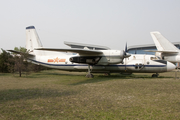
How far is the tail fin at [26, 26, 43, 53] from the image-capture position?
19516 mm

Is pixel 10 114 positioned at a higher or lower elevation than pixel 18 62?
lower

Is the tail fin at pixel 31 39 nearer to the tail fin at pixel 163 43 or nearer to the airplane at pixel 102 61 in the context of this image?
the airplane at pixel 102 61

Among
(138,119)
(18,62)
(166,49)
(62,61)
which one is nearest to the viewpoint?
(138,119)

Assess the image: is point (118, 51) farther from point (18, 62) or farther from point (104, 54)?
point (18, 62)

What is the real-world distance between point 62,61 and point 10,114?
13586 millimetres

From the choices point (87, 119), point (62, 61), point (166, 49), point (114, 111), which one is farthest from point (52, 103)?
point (166, 49)

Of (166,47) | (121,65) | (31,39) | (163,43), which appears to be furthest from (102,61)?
(166,47)

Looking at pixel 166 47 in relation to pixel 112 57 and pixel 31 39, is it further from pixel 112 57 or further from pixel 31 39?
pixel 31 39

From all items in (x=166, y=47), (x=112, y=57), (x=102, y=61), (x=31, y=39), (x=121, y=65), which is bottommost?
(x=121, y=65)

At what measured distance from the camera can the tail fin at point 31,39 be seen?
64.0ft

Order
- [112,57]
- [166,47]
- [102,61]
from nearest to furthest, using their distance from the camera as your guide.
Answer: [112,57] < [102,61] < [166,47]

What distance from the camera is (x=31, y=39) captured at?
64.3 feet

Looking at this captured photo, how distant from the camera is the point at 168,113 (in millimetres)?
4777

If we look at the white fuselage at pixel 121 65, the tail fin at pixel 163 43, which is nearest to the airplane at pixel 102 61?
the white fuselage at pixel 121 65
